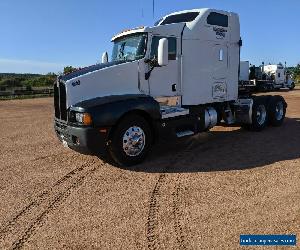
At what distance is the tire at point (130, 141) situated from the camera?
23.5 ft

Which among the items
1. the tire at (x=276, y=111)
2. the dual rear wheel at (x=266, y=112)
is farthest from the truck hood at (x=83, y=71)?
the tire at (x=276, y=111)

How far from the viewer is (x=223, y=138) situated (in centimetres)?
1019

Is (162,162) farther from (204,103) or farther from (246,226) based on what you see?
(246,226)

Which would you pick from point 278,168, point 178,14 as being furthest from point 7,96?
point 278,168

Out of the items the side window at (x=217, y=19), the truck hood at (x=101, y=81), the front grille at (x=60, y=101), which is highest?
the side window at (x=217, y=19)

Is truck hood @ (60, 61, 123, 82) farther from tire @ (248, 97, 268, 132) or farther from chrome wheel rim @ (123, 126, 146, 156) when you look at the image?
tire @ (248, 97, 268, 132)

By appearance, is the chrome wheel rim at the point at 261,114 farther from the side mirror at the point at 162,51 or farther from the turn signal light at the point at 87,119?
the turn signal light at the point at 87,119

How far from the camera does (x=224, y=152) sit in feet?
27.6

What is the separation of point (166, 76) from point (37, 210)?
176 inches

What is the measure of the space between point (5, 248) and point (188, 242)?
2148 millimetres

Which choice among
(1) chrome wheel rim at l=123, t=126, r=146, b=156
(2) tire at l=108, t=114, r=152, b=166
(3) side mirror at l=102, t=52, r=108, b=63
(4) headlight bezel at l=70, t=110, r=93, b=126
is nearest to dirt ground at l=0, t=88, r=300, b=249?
(2) tire at l=108, t=114, r=152, b=166

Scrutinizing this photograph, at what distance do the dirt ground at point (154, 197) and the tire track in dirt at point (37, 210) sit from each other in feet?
0.04

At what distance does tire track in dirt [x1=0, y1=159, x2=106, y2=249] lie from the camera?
172 inches

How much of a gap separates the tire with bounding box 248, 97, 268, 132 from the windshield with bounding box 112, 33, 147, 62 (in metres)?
4.68
